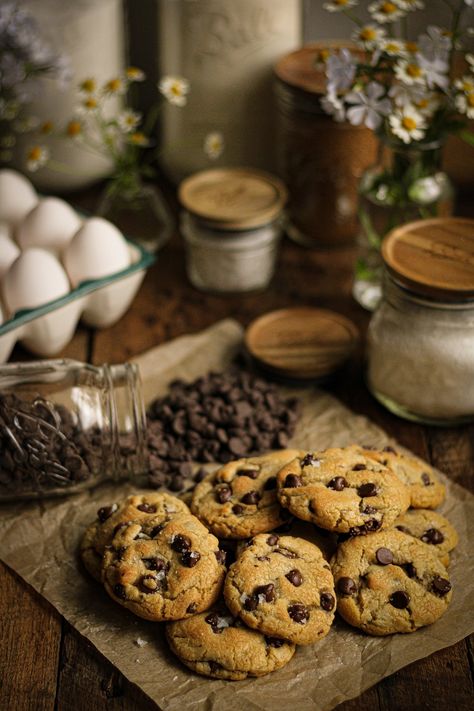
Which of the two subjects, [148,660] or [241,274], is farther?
[241,274]

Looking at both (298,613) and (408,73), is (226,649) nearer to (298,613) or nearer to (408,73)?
(298,613)

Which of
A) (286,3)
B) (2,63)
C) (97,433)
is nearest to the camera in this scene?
(97,433)

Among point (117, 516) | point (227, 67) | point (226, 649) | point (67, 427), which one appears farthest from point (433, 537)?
point (227, 67)

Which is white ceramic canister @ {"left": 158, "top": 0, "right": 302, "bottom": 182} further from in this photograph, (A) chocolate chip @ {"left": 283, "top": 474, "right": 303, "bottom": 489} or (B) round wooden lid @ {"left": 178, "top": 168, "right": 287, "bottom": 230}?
(A) chocolate chip @ {"left": 283, "top": 474, "right": 303, "bottom": 489}

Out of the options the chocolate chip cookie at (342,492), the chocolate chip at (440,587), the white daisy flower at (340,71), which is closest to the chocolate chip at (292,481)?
the chocolate chip cookie at (342,492)

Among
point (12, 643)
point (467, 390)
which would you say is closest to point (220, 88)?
point (467, 390)

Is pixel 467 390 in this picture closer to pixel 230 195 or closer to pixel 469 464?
pixel 469 464

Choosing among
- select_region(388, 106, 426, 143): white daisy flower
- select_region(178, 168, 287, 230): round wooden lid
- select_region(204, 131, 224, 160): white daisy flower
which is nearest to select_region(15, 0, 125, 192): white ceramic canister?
select_region(204, 131, 224, 160): white daisy flower
